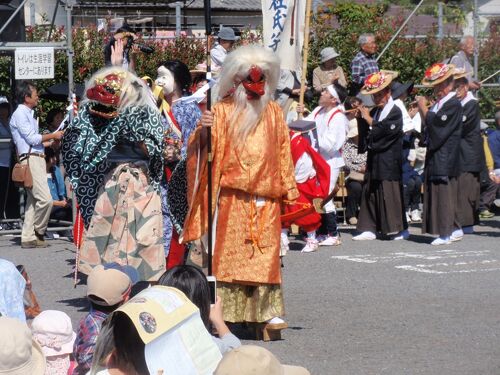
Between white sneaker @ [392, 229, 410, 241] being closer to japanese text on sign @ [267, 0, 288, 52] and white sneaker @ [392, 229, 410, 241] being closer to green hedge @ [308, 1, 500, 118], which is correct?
japanese text on sign @ [267, 0, 288, 52]

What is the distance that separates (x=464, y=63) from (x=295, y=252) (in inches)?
152

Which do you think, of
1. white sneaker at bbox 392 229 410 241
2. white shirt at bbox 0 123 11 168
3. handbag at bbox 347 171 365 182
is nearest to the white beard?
white sneaker at bbox 392 229 410 241

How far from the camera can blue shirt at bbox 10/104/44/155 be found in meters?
12.1

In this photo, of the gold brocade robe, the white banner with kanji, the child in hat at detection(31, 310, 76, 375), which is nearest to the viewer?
the child in hat at detection(31, 310, 76, 375)

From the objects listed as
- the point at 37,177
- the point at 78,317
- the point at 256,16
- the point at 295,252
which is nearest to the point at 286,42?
the point at 295,252

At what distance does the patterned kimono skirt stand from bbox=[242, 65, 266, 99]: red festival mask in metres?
1.59

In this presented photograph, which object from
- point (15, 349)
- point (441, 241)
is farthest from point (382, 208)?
point (15, 349)

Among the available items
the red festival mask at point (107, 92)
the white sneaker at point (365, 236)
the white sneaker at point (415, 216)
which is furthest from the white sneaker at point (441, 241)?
the red festival mask at point (107, 92)

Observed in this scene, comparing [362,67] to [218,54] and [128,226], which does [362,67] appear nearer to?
[218,54]

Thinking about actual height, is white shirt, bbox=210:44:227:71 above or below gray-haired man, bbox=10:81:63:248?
above

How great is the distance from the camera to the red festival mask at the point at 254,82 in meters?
7.25

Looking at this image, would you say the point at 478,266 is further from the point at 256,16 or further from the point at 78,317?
the point at 256,16

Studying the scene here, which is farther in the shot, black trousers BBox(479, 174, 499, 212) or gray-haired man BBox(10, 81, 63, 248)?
black trousers BBox(479, 174, 499, 212)

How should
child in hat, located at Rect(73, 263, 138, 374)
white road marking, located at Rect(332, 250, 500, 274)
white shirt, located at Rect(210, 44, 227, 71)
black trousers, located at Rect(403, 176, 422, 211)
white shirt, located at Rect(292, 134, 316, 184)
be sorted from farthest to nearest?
black trousers, located at Rect(403, 176, 422, 211)
white shirt, located at Rect(210, 44, 227, 71)
white shirt, located at Rect(292, 134, 316, 184)
white road marking, located at Rect(332, 250, 500, 274)
child in hat, located at Rect(73, 263, 138, 374)
